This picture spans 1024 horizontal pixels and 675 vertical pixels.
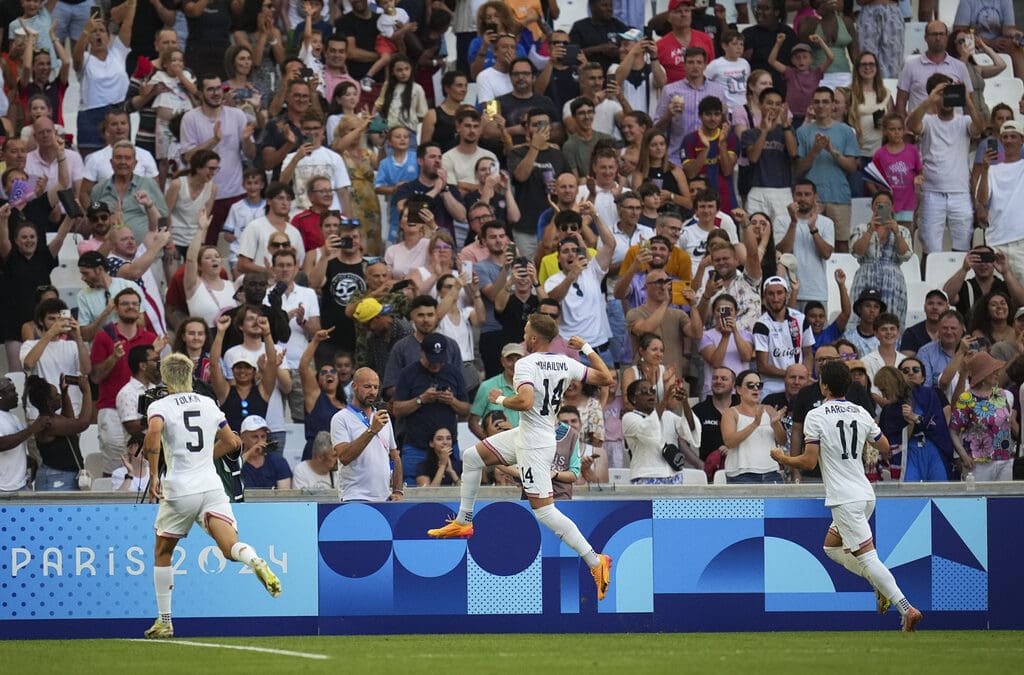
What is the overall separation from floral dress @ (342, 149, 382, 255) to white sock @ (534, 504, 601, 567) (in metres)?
6.64

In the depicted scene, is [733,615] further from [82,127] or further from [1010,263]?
[82,127]

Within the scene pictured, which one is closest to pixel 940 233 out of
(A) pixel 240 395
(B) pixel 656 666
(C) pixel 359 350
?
(C) pixel 359 350

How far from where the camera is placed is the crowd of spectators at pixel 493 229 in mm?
15445

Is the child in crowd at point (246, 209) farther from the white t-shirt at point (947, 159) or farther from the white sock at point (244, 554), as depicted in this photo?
the white t-shirt at point (947, 159)

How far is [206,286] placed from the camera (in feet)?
55.5

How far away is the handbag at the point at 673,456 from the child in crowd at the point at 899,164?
661 cm

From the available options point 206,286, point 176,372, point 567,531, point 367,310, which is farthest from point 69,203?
point 567,531

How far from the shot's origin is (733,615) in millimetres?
13672

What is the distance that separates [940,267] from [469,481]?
9178mm

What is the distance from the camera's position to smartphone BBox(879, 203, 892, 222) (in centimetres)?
1872

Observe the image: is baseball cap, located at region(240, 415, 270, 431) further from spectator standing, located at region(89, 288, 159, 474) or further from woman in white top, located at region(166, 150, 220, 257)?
woman in white top, located at region(166, 150, 220, 257)

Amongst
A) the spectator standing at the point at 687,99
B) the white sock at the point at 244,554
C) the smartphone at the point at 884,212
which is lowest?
the white sock at the point at 244,554

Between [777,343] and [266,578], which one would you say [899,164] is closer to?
[777,343]

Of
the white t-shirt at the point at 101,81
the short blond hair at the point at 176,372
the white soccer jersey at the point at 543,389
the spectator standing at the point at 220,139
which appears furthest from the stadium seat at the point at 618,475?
the white t-shirt at the point at 101,81
